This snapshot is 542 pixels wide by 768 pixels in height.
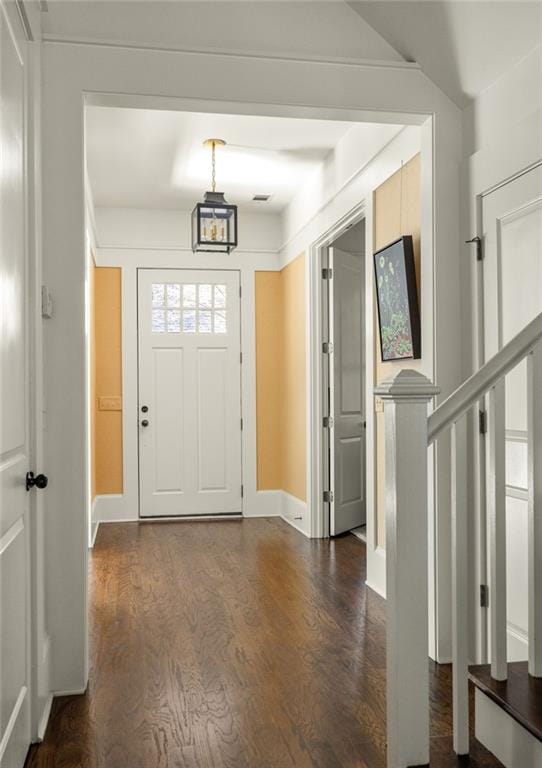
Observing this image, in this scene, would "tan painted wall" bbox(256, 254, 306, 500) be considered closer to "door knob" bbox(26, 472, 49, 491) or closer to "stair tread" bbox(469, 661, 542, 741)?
"door knob" bbox(26, 472, 49, 491)

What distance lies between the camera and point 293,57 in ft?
9.64

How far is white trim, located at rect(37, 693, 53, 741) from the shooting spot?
7.80 ft

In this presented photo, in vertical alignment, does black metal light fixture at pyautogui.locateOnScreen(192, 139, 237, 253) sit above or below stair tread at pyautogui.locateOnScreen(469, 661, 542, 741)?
above

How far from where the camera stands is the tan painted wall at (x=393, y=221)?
3520mm

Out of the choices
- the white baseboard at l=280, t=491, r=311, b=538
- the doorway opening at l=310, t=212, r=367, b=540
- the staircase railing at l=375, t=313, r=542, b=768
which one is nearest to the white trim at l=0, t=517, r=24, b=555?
the staircase railing at l=375, t=313, r=542, b=768

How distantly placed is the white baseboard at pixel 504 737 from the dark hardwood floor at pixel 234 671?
6 cm

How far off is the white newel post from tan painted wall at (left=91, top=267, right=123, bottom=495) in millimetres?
4868

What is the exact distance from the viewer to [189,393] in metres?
6.58

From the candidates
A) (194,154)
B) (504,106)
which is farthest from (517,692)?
(194,154)

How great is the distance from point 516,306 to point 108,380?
4.44m

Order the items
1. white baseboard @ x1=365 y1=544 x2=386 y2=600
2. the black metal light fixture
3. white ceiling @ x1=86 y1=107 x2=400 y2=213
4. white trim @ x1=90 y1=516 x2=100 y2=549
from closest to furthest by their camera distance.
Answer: white baseboard @ x1=365 y1=544 x2=386 y2=600 → white ceiling @ x1=86 y1=107 x2=400 y2=213 → the black metal light fixture → white trim @ x1=90 y1=516 x2=100 y2=549

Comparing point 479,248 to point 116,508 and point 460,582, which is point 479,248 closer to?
point 460,582

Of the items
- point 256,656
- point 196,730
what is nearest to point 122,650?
point 256,656

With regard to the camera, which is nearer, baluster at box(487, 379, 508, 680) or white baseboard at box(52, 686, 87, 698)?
baluster at box(487, 379, 508, 680)
